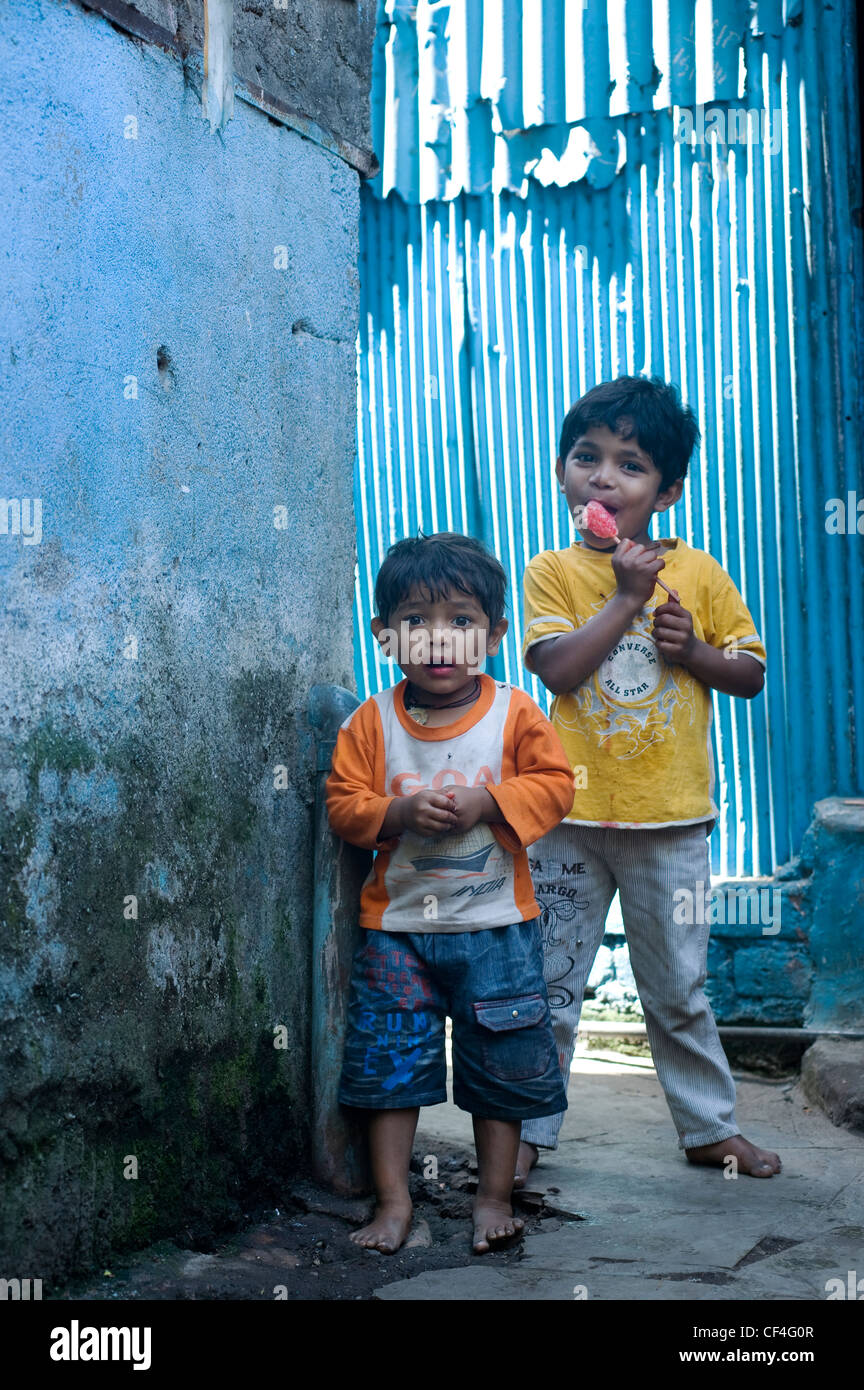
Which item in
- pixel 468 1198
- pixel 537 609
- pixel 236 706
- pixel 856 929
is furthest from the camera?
pixel 856 929

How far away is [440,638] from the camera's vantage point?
3035 mm

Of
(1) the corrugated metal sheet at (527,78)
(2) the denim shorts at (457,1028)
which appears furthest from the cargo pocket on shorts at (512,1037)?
(1) the corrugated metal sheet at (527,78)

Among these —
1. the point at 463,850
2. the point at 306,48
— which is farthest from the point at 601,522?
the point at 306,48

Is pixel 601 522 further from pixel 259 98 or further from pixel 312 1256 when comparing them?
pixel 312 1256

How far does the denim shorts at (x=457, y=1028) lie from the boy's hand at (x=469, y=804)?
0.84ft

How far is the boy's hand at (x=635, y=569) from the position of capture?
3.29 m

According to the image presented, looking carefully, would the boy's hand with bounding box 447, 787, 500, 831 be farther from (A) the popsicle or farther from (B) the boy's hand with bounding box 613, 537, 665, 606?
(A) the popsicle

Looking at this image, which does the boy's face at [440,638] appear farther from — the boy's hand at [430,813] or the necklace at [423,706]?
the boy's hand at [430,813]

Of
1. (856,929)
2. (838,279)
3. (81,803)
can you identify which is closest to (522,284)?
(838,279)

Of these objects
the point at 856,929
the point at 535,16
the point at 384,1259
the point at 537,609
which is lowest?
the point at 384,1259

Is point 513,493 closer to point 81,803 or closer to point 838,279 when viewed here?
point 838,279

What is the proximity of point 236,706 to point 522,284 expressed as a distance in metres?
2.83

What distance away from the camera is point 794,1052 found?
4645 millimetres

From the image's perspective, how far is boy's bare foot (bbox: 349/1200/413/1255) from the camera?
285 cm
